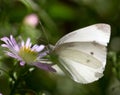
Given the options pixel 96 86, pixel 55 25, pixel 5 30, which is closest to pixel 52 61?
pixel 5 30

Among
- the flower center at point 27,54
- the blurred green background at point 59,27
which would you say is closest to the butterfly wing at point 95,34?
the flower center at point 27,54

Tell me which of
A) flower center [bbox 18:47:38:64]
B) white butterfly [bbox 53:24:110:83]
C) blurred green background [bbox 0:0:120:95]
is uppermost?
flower center [bbox 18:47:38:64]

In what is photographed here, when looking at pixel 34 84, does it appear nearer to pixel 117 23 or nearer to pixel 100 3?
pixel 117 23

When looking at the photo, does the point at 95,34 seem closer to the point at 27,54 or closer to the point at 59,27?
the point at 27,54

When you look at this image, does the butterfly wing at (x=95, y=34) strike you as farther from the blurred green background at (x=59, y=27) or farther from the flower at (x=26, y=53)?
the blurred green background at (x=59, y=27)

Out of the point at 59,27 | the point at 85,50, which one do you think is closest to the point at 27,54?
the point at 85,50

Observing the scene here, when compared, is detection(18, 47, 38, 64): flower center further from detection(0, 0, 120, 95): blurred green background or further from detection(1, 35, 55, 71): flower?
detection(0, 0, 120, 95): blurred green background

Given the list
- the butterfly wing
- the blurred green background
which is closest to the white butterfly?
the butterfly wing
